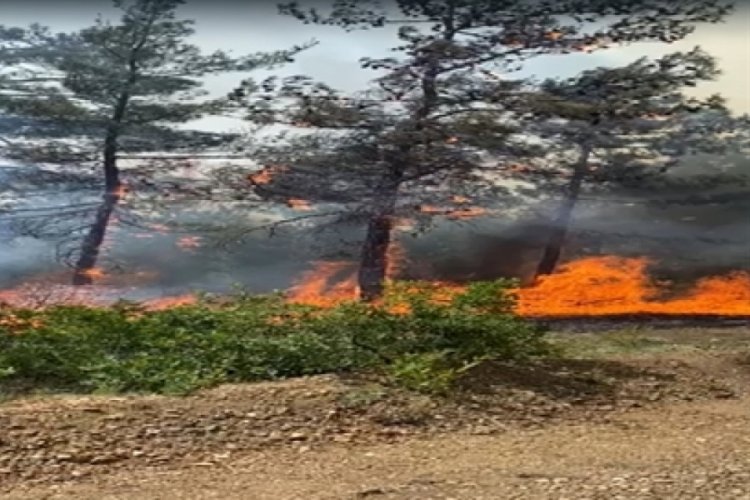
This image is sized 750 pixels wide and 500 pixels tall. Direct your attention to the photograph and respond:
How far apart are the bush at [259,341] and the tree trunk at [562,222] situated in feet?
3.53

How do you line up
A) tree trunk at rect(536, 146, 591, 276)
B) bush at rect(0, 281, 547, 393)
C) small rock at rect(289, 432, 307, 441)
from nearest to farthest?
1. small rock at rect(289, 432, 307, 441)
2. bush at rect(0, 281, 547, 393)
3. tree trunk at rect(536, 146, 591, 276)

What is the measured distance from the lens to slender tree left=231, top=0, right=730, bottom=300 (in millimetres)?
6059

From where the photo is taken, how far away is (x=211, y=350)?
176 inches

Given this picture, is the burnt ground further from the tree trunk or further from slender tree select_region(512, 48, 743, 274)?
slender tree select_region(512, 48, 743, 274)

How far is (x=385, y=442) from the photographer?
11.4ft

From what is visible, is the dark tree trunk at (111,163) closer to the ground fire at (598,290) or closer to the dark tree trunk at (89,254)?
the dark tree trunk at (89,254)

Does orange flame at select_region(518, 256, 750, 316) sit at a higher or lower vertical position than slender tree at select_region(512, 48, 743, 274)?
lower

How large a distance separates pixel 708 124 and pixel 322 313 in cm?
283

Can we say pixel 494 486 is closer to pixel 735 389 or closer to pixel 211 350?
pixel 211 350

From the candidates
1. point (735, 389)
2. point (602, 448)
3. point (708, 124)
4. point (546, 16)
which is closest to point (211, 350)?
point (602, 448)

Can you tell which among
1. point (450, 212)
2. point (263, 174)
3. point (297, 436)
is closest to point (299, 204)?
point (263, 174)

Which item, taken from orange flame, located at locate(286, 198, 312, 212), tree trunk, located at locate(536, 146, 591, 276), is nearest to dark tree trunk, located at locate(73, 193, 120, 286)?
orange flame, located at locate(286, 198, 312, 212)

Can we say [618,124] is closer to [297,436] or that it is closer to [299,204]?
[299,204]

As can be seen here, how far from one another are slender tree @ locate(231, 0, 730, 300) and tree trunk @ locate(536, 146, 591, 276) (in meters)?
0.40
